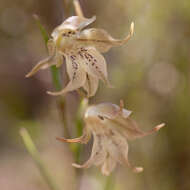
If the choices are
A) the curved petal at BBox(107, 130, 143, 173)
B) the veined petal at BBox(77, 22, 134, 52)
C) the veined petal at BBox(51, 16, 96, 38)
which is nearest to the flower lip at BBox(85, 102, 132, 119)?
the curved petal at BBox(107, 130, 143, 173)

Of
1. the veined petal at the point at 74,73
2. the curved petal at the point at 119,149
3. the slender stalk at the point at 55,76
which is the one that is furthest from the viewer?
the curved petal at the point at 119,149

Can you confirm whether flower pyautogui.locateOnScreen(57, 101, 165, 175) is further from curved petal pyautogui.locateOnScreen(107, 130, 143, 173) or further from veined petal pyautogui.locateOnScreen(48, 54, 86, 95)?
veined petal pyautogui.locateOnScreen(48, 54, 86, 95)

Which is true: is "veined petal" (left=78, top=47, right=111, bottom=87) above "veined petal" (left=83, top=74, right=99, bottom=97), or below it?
above

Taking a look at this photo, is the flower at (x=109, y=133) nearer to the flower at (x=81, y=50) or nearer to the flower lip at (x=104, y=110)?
the flower lip at (x=104, y=110)

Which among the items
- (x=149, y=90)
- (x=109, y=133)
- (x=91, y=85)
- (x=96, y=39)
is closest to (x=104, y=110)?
(x=109, y=133)

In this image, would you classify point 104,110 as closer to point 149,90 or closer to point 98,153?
point 98,153

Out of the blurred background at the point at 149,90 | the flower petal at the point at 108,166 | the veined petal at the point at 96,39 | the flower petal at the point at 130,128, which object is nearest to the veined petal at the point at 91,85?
the veined petal at the point at 96,39

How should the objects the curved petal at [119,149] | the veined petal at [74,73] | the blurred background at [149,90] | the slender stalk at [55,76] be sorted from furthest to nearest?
the blurred background at [149,90], the curved petal at [119,149], the slender stalk at [55,76], the veined petal at [74,73]

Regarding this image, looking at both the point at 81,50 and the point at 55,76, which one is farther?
the point at 55,76
